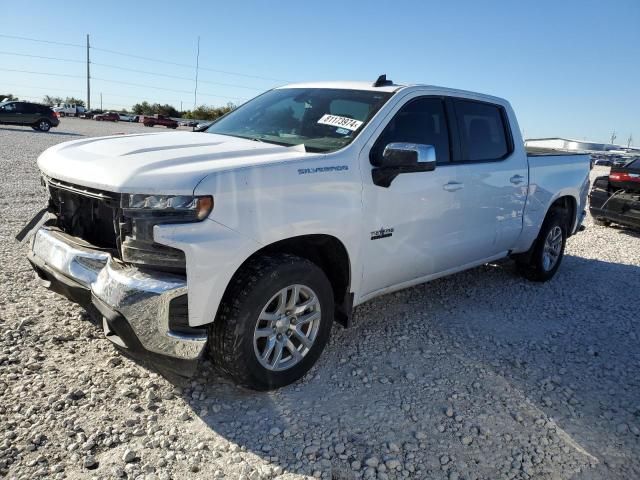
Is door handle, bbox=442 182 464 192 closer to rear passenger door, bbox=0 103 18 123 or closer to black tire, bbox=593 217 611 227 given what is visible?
black tire, bbox=593 217 611 227

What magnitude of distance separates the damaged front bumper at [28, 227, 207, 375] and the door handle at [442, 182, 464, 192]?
223 cm

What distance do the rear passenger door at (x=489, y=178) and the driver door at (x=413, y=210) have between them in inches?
7.5

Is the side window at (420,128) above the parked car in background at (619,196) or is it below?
above

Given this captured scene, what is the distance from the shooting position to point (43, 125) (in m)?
28.7

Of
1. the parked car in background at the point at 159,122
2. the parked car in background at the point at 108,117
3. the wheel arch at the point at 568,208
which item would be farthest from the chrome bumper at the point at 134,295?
the parked car in background at the point at 108,117

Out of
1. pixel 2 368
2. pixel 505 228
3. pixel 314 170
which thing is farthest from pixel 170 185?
pixel 505 228

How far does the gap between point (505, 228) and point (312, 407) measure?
2797mm

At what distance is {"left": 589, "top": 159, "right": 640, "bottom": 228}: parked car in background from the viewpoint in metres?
8.84

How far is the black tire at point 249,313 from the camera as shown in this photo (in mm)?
2881

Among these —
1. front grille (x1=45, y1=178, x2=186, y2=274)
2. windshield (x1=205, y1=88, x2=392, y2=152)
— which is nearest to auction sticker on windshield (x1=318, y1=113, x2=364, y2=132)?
windshield (x1=205, y1=88, x2=392, y2=152)

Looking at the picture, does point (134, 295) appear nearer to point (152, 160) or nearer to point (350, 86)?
point (152, 160)

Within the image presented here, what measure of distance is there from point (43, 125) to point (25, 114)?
0.98m

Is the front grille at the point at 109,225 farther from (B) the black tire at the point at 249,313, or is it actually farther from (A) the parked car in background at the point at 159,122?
(A) the parked car in background at the point at 159,122

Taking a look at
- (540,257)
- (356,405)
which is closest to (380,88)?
(356,405)
